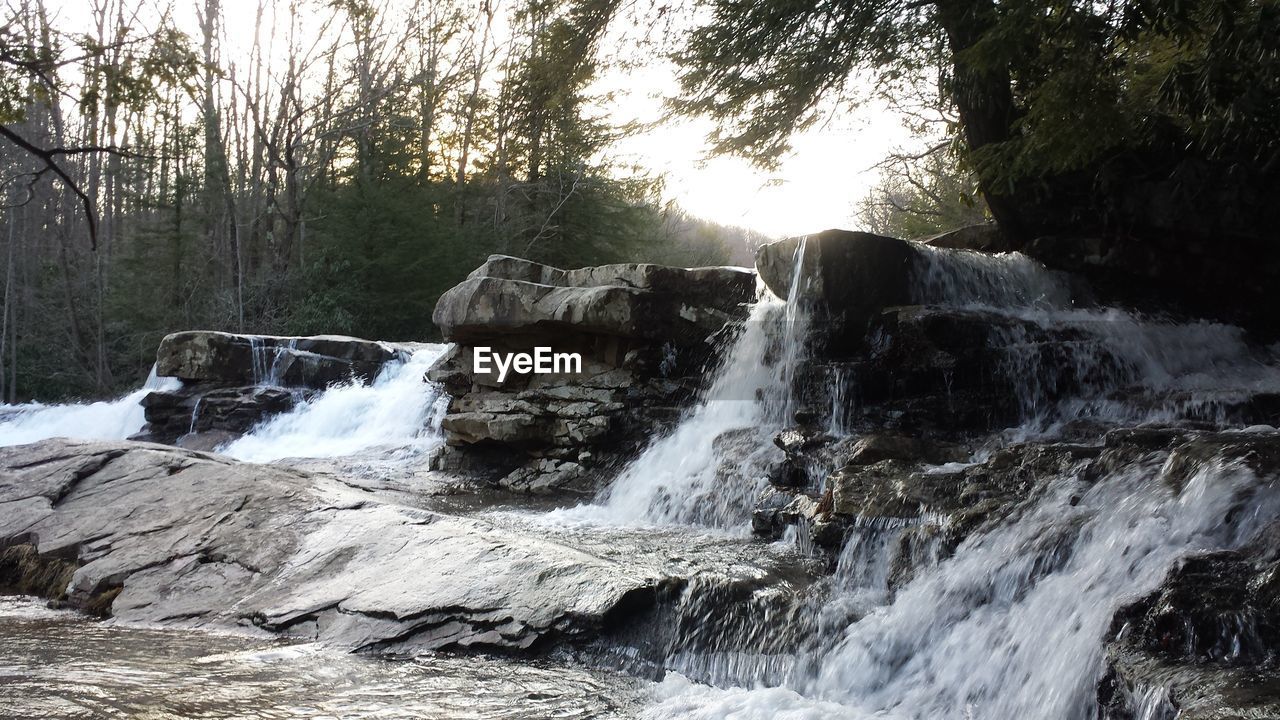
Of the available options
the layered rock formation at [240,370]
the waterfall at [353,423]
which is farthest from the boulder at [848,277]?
the layered rock formation at [240,370]

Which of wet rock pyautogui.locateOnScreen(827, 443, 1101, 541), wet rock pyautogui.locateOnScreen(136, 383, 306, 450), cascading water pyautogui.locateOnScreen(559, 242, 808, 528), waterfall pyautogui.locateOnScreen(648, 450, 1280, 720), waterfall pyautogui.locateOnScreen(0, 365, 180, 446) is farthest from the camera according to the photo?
waterfall pyautogui.locateOnScreen(0, 365, 180, 446)

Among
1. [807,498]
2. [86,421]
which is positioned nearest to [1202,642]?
[807,498]

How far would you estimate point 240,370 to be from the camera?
1406cm

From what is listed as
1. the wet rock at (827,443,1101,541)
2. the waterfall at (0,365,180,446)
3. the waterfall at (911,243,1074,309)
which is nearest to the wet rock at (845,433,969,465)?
the wet rock at (827,443,1101,541)

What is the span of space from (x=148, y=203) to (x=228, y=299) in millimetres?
3101

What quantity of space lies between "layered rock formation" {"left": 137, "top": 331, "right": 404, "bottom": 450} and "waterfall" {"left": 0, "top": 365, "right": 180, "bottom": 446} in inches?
22.3

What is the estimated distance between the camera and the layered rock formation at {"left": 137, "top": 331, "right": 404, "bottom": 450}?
13570 mm

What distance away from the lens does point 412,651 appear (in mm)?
4023

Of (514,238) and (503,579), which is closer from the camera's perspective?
(503,579)

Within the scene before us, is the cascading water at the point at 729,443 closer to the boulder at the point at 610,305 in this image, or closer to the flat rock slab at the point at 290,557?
the boulder at the point at 610,305

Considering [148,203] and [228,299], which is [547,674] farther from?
[148,203]

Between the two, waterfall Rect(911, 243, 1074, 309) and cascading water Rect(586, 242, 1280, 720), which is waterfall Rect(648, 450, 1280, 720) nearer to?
cascading water Rect(586, 242, 1280, 720)

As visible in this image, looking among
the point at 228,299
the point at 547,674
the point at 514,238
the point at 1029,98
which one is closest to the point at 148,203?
the point at 228,299

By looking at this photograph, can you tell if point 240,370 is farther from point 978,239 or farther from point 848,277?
point 978,239
